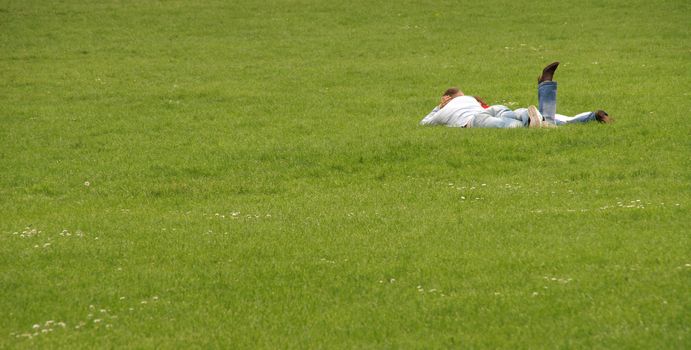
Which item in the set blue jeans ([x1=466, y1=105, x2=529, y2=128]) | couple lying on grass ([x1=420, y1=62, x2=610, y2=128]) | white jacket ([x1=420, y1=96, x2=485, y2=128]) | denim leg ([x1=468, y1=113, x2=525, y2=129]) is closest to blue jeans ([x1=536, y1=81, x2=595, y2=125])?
couple lying on grass ([x1=420, y1=62, x2=610, y2=128])

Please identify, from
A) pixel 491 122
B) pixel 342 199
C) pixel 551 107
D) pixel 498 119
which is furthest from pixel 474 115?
pixel 342 199

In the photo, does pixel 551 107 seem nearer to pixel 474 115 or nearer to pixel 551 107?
pixel 551 107

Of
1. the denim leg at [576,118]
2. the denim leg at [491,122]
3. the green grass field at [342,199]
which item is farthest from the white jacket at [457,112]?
the denim leg at [576,118]

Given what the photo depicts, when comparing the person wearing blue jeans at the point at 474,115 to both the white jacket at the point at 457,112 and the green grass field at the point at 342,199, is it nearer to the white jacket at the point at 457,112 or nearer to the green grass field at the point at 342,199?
the white jacket at the point at 457,112

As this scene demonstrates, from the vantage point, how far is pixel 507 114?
17.5 meters

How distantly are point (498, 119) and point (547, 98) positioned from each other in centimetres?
105

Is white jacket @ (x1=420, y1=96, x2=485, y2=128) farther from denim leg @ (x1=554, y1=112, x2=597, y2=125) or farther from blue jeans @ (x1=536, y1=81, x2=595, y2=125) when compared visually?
denim leg @ (x1=554, y1=112, x2=597, y2=125)

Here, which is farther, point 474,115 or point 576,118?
point 474,115

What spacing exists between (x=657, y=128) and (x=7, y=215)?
1068 centimetres

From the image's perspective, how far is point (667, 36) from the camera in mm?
29375

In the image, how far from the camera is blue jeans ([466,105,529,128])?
17.2 meters

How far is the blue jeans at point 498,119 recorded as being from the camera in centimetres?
1725

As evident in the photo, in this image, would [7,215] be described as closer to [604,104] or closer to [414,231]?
[414,231]

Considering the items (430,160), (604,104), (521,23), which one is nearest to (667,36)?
(521,23)
